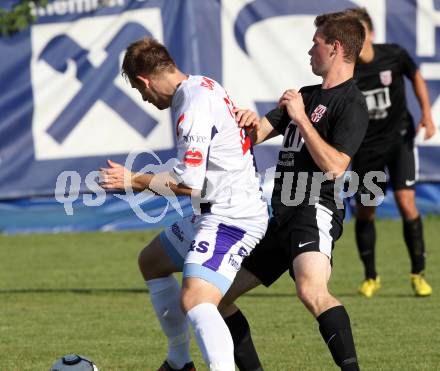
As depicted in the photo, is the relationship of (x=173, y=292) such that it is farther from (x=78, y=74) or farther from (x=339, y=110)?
(x=78, y=74)

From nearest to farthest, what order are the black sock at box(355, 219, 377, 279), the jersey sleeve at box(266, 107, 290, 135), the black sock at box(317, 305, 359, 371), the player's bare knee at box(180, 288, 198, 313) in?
the player's bare knee at box(180, 288, 198, 313)
the black sock at box(317, 305, 359, 371)
the jersey sleeve at box(266, 107, 290, 135)
the black sock at box(355, 219, 377, 279)

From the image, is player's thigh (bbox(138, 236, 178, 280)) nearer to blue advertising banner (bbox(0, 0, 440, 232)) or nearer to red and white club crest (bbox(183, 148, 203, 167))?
red and white club crest (bbox(183, 148, 203, 167))

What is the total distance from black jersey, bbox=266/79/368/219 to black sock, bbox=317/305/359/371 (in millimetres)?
631

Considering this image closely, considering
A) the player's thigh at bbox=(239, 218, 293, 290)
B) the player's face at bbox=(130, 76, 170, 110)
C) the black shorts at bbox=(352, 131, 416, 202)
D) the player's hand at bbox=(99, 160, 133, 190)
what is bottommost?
the black shorts at bbox=(352, 131, 416, 202)

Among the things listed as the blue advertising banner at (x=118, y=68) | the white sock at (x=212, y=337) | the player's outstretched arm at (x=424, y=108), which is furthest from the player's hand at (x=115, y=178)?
the blue advertising banner at (x=118, y=68)

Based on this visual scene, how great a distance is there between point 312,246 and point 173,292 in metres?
1.00

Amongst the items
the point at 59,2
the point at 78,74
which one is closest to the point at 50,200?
the point at 78,74

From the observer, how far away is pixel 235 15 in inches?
555

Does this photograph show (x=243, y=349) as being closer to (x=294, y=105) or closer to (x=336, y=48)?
(x=294, y=105)

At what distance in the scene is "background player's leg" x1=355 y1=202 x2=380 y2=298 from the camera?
30.5ft

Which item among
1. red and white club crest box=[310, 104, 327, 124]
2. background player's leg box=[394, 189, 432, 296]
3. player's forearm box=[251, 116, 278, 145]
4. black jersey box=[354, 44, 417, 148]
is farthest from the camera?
black jersey box=[354, 44, 417, 148]

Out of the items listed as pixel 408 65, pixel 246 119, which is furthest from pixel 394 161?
pixel 246 119

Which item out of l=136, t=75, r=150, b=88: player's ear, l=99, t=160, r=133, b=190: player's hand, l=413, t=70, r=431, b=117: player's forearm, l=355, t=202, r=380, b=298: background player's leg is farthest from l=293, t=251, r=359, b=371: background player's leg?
l=413, t=70, r=431, b=117: player's forearm

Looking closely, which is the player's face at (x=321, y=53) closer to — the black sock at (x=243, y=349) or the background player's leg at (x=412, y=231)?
the black sock at (x=243, y=349)
